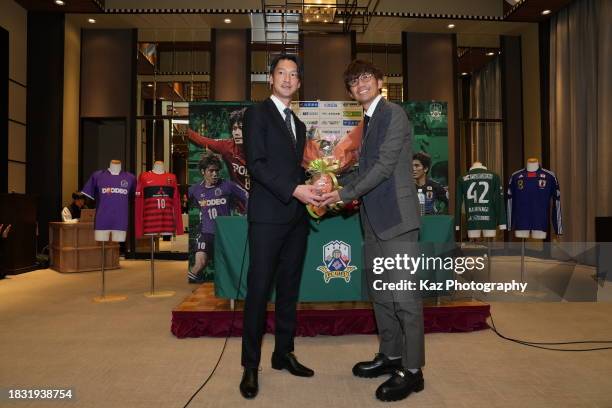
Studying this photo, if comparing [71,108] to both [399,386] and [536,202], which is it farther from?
[399,386]

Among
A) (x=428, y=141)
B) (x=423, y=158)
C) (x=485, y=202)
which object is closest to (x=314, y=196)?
(x=485, y=202)

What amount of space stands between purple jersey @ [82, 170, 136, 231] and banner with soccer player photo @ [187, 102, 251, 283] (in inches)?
30.6

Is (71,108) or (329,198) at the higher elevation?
(71,108)

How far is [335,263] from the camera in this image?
10.5ft

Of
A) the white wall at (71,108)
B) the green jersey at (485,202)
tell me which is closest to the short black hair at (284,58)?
the green jersey at (485,202)

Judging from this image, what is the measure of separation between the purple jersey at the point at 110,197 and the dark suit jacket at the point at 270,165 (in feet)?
10.3

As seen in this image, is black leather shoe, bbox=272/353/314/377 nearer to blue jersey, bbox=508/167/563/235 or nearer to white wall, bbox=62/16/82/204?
blue jersey, bbox=508/167/563/235

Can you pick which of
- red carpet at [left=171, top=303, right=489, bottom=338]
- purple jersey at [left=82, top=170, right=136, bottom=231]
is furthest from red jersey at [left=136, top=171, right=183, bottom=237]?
red carpet at [left=171, top=303, right=489, bottom=338]

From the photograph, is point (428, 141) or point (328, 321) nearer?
point (328, 321)

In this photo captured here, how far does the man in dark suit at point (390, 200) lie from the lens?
2.01m

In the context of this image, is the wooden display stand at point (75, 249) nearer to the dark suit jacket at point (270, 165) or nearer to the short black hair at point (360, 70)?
the dark suit jacket at point (270, 165)

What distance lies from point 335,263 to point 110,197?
2822 mm

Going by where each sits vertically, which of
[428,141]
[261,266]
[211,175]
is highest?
[428,141]

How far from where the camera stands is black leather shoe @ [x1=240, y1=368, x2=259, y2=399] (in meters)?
2.02
